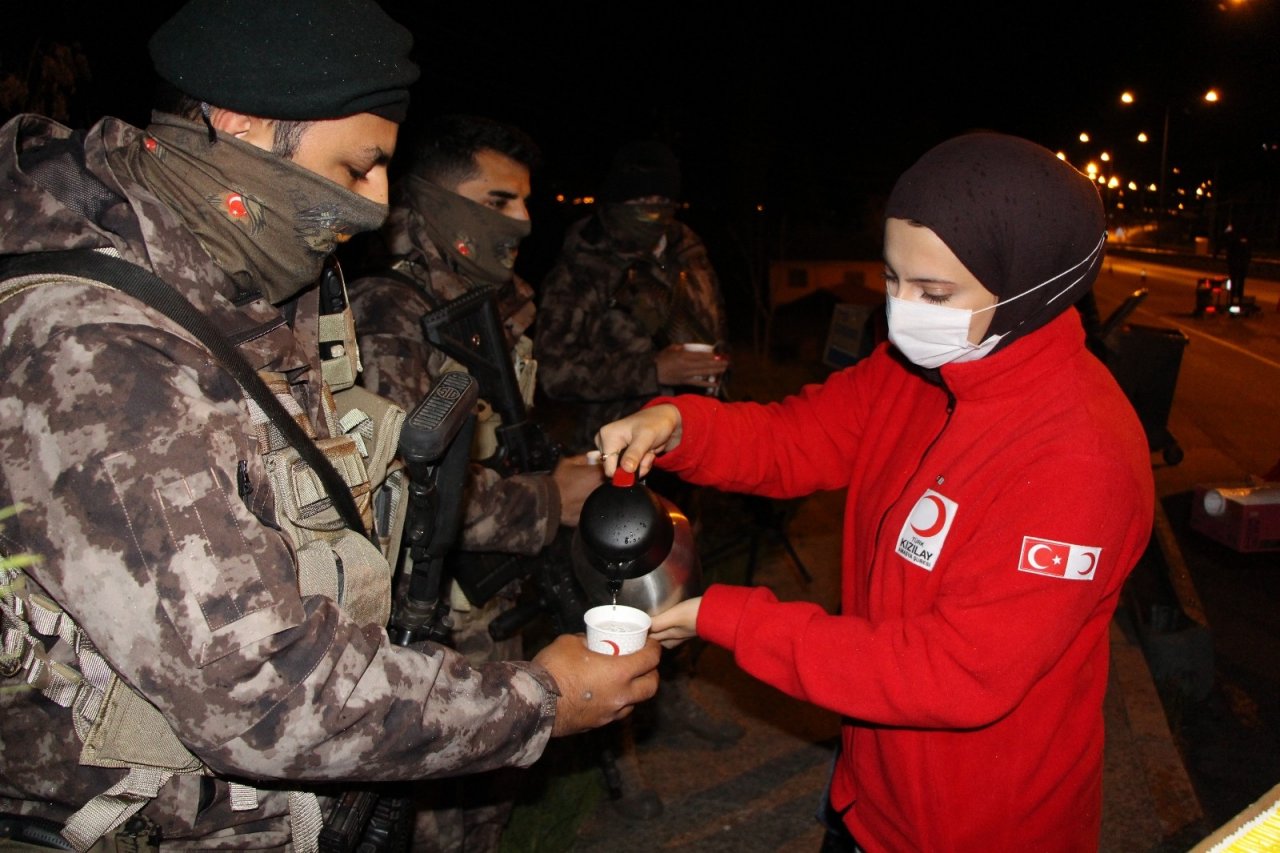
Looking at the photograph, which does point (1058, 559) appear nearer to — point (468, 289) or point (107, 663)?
point (107, 663)

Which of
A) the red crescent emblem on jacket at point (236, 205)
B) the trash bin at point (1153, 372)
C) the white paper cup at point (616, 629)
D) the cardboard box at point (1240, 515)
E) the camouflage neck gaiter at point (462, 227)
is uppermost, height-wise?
the red crescent emblem on jacket at point (236, 205)

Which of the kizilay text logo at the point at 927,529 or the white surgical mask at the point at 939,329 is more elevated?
the white surgical mask at the point at 939,329

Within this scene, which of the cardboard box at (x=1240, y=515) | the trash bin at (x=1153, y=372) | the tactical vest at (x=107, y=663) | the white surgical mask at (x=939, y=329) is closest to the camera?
the tactical vest at (x=107, y=663)

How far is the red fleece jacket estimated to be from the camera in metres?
1.58

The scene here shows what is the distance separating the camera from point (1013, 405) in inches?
68.1

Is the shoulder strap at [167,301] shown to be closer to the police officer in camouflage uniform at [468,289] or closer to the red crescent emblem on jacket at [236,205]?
the red crescent emblem on jacket at [236,205]

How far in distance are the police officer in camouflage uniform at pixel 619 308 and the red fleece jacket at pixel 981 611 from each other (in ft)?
8.23

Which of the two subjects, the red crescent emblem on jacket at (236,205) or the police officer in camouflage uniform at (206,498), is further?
the red crescent emblem on jacket at (236,205)

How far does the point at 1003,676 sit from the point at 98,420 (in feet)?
5.36

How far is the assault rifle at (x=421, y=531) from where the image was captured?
181 centimetres

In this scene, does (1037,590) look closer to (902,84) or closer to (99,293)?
(99,293)

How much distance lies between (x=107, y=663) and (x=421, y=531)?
0.74 metres

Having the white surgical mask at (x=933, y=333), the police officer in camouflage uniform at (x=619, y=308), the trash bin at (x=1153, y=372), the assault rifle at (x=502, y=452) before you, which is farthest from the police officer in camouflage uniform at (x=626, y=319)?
the white surgical mask at (x=933, y=333)

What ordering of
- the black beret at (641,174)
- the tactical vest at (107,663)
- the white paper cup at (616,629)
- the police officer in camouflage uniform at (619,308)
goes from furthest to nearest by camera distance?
the black beret at (641,174)
the police officer in camouflage uniform at (619,308)
the white paper cup at (616,629)
the tactical vest at (107,663)
